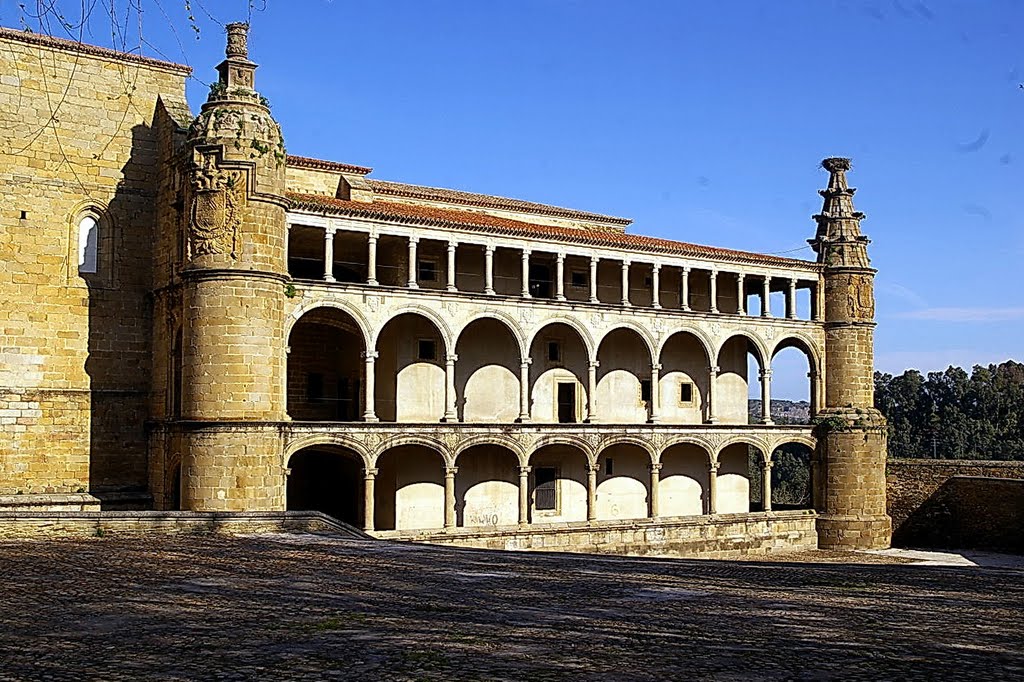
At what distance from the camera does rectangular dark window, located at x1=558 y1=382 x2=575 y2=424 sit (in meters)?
38.7

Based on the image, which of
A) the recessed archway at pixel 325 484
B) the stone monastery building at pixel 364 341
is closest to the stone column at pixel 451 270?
the stone monastery building at pixel 364 341

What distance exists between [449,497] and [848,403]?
57.1ft

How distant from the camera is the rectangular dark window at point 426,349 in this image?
35.3 m

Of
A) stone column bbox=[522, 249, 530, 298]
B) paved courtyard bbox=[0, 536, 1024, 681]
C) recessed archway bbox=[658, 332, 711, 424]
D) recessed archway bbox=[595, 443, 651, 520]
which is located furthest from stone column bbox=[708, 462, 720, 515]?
paved courtyard bbox=[0, 536, 1024, 681]

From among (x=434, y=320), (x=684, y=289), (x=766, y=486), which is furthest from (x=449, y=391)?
(x=766, y=486)

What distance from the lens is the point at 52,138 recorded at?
3183 cm

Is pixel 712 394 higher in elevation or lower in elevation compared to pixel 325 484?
higher

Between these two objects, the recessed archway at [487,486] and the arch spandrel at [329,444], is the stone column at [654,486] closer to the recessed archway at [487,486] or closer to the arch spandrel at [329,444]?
the recessed archway at [487,486]

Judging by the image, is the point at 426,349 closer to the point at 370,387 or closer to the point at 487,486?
the point at 370,387

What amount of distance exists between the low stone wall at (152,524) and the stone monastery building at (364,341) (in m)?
6.21

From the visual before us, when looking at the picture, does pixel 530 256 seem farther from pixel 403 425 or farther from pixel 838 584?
pixel 838 584

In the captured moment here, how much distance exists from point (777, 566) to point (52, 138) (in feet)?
82.4

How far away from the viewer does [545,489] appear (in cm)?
3816

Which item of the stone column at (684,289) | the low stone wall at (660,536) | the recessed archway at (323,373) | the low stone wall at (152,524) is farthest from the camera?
the stone column at (684,289)
